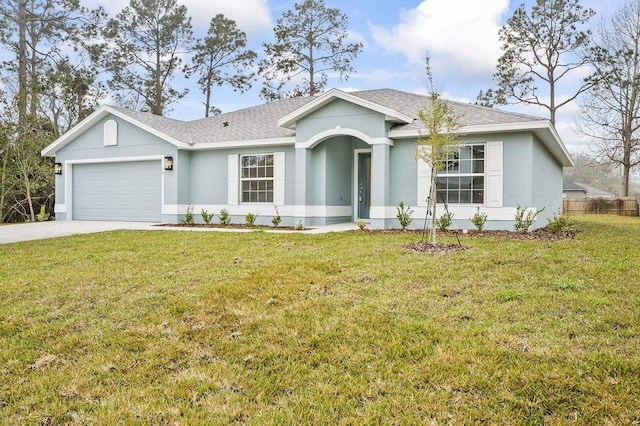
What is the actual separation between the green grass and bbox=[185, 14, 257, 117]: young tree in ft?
70.6

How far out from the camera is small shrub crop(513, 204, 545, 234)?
33.0 ft

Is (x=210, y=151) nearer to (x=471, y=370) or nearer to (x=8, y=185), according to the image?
(x=8, y=185)

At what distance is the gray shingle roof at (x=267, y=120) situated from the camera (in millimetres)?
11016

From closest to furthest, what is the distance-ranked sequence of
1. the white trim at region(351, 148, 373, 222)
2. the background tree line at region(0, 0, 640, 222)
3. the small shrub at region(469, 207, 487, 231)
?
1. the small shrub at region(469, 207, 487, 231)
2. the white trim at region(351, 148, 373, 222)
3. the background tree line at region(0, 0, 640, 222)

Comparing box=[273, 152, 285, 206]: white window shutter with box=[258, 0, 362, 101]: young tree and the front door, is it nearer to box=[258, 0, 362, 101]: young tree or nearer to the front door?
the front door

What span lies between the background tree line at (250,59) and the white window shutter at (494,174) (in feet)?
50.2

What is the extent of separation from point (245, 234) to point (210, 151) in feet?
16.3

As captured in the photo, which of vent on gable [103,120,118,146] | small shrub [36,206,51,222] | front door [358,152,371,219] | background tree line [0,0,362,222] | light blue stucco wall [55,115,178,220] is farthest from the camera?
background tree line [0,0,362,222]

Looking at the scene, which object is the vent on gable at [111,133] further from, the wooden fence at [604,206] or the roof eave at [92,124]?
the wooden fence at [604,206]

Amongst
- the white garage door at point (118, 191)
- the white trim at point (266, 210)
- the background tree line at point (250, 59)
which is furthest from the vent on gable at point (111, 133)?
the background tree line at point (250, 59)

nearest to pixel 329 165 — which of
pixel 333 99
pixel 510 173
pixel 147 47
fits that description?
pixel 333 99

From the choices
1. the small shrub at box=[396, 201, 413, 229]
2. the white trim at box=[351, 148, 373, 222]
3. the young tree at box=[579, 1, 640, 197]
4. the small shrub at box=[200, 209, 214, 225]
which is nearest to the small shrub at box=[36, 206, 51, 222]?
the small shrub at box=[200, 209, 214, 225]

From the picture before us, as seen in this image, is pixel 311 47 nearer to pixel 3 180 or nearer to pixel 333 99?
pixel 333 99

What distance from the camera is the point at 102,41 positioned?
938 inches
